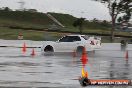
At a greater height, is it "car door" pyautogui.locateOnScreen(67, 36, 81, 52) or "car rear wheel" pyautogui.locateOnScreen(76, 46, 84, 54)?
"car door" pyautogui.locateOnScreen(67, 36, 81, 52)

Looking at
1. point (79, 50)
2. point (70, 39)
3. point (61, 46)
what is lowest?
point (79, 50)

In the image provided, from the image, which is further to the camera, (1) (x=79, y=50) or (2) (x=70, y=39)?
(2) (x=70, y=39)

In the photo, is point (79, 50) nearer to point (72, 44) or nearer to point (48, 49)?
point (72, 44)

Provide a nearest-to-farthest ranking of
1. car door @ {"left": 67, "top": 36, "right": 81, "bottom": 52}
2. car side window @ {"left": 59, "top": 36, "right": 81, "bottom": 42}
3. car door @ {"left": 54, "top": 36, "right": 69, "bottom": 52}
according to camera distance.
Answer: car door @ {"left": 54, "top": 36, "right": 69, "bottom": 52}, car door @ {"left": 67, "top": 36, "right": 81, "bottom": 52}, car side window @ {"left": 59, "top": 36, "right": 81, "bottom": 42}

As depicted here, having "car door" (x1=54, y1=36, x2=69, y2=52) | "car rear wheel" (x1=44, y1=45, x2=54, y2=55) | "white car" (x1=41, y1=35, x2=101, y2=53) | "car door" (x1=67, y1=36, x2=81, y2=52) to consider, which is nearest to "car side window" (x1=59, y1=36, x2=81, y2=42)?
"white car" (x1=41, y1=35, x2=101, y2=53)

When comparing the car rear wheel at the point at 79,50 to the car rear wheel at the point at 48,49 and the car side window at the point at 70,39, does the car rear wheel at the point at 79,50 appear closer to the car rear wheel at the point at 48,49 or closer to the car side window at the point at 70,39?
the car side window at the point at 70,39

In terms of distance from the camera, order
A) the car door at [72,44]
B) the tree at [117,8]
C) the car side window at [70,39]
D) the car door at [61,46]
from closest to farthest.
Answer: the car door at [61,46], the car door at [72,44], the car side window at [70,39], the tree at [117,8]

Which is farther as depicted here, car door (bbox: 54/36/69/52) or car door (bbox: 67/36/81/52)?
car door (bbox: 67/36/81/52)

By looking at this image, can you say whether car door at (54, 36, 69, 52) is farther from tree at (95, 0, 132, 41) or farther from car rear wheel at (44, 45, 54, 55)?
tree at (95, 0, 132, 41)

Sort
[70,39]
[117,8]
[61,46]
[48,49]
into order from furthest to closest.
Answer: [117,8] → [70,39] → [48,49] → [61,46]

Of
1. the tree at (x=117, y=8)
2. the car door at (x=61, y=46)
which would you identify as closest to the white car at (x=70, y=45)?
the car door at (x=61, y=46)

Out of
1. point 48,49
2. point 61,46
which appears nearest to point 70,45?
point 61,46

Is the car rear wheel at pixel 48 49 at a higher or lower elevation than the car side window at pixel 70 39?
lower

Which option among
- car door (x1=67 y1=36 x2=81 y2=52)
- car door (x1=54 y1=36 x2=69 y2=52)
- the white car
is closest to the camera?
the white car
